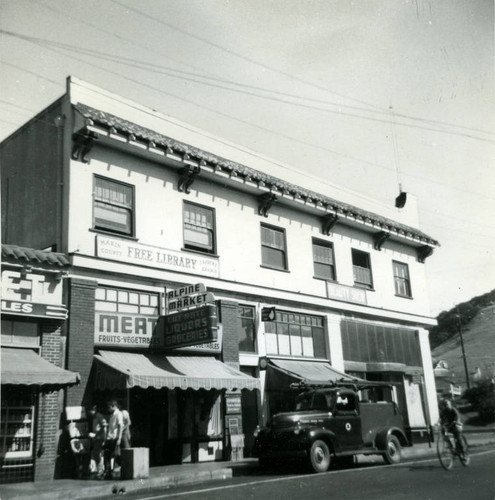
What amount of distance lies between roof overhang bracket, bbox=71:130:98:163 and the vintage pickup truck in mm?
8451

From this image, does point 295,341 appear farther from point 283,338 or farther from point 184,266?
point 184,266

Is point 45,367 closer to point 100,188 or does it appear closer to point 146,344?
point 146,344

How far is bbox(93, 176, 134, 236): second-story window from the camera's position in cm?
1535

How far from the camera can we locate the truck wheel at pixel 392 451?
1495cm

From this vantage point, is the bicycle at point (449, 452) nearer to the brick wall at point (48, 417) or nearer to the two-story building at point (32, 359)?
the two-story building at point (32, 359)

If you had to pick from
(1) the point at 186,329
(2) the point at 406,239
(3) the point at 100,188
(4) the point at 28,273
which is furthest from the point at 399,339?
(4) the point at 28,273

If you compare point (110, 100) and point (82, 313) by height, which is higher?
point (110, 100)

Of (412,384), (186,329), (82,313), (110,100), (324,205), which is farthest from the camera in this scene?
(412,384)

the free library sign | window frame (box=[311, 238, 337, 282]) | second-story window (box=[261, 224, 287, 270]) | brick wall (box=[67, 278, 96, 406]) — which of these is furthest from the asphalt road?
window frame (box=[311, 238, 337, 282])

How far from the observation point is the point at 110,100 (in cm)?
1658

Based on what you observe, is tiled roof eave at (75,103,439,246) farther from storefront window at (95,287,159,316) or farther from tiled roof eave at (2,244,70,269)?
storefront window at (95,287,159,316)

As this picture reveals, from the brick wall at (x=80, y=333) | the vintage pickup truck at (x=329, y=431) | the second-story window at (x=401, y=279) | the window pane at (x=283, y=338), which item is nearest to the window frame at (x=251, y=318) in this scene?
the window pane at (x=283, y=338)

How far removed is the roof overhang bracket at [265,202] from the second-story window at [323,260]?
9.77 feet

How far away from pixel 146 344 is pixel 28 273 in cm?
377
